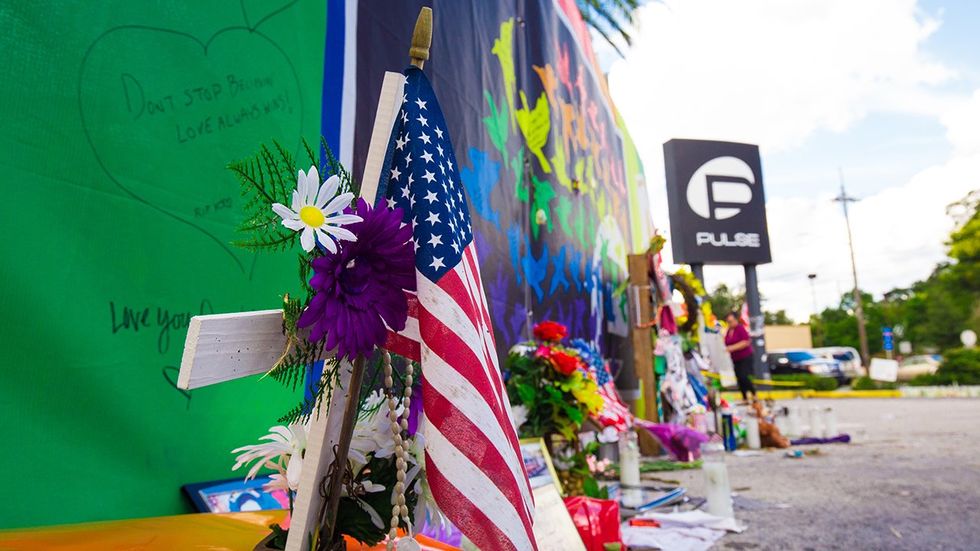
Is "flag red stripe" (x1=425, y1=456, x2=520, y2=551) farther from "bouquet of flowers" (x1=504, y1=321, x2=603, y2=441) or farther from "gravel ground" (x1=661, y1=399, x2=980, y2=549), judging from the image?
"gravel ground" (x1=661, y1=399, x2=980, y2=549)

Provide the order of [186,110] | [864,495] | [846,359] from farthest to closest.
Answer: [846,359] < [864,495] < [186,110]

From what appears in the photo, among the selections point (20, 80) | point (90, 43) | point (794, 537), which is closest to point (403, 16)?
point (90, 43)

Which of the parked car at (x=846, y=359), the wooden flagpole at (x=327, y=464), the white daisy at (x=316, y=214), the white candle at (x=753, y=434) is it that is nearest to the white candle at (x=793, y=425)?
the white candle at (x=753, y=434)

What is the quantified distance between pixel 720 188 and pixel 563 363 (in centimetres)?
1217

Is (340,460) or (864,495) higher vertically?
(340,460)

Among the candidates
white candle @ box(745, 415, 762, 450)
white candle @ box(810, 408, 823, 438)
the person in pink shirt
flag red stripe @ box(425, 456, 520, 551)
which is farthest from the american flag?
the person in pink shirt

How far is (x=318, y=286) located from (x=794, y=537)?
3.14 metres

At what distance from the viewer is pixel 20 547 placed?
88cm

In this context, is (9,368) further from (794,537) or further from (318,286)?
(794,537)

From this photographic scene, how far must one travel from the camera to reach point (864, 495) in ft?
13.3

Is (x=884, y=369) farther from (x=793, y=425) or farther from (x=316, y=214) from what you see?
(x=316, y=214)

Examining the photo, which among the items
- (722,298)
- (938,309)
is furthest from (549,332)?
(722,298)

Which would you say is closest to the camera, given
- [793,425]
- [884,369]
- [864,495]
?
[864,495]

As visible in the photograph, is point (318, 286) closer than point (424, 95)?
Yes
